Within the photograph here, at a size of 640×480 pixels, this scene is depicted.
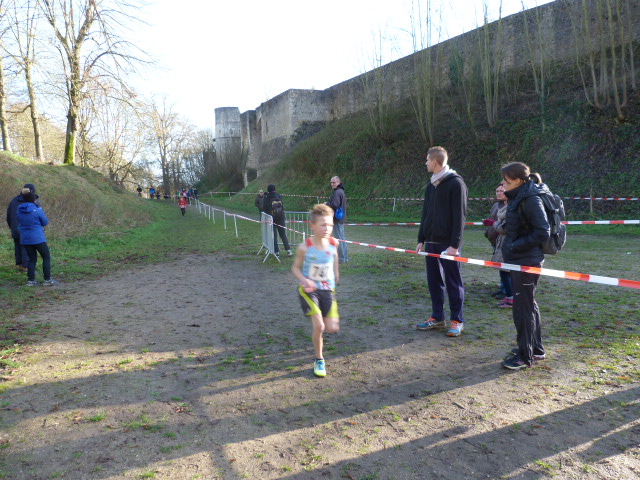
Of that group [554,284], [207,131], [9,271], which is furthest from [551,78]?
[207,131]

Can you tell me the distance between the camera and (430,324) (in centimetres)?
496

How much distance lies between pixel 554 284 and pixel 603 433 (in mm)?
4571

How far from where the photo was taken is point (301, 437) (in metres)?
2.88

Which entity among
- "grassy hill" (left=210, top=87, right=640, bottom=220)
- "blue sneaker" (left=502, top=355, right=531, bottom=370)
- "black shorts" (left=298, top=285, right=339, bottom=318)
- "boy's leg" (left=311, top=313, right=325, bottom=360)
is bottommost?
"blue sneaker" (left=502, top=355, right=531, bottom=370)

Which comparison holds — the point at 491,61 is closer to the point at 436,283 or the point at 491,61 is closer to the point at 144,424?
the point at 436,283

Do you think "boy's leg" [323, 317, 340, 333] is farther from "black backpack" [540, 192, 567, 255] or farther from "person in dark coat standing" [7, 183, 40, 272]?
"person in dark coat standing" [7, 183, 40, 272]

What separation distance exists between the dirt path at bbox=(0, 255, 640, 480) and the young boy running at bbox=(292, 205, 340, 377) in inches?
17.0

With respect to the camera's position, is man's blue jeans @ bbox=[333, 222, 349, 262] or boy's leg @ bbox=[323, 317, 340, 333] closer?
boy's leg @ bbox=[323, 317, 340, 333]

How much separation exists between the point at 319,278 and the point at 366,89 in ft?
79.4

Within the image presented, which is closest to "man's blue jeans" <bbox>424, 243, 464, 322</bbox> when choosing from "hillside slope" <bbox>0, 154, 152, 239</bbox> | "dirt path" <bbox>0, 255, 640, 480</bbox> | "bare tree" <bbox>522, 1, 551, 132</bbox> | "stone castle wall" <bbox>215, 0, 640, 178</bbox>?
"dirt path" <bbox>0, 255, 640, 480</bbox>

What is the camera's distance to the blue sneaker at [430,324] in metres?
4.96

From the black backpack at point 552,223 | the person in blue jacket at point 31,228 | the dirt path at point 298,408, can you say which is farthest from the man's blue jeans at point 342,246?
the black backpack at point 552,223

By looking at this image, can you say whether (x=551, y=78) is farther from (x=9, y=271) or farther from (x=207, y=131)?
(x=207, y=131)

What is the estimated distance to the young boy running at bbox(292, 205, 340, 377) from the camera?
12.3ft
